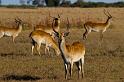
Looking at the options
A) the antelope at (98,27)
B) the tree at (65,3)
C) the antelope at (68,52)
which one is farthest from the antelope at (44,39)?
the tree at (65,3)

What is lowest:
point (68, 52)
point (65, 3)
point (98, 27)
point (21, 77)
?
point (65, 3)

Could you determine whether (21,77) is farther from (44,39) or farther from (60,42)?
(44,39)

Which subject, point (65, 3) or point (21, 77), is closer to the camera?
point (21, 77)

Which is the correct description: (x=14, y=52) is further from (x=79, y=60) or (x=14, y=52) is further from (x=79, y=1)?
(x=79, y=1)

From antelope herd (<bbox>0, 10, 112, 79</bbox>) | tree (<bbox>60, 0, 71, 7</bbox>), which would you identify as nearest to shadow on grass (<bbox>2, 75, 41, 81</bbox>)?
antelope herd (<bbox>0, 10, 112, 79</bbox>)

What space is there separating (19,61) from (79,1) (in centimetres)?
9125

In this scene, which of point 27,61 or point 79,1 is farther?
point 79,1

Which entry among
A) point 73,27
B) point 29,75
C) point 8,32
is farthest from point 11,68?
point 73,27

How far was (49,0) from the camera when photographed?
344ft

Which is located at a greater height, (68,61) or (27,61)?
(68,61)

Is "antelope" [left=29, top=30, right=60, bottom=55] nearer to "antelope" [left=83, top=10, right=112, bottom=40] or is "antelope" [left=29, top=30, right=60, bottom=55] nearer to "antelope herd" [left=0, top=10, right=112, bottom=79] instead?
"antelope herd" [left=0, top=10, right=112, bottom=79]

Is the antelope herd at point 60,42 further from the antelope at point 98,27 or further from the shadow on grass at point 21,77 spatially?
the shadow on grass at point 21,77

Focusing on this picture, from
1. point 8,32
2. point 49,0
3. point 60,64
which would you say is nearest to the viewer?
point 60,64

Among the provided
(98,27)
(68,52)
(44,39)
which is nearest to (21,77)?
(68,52)
